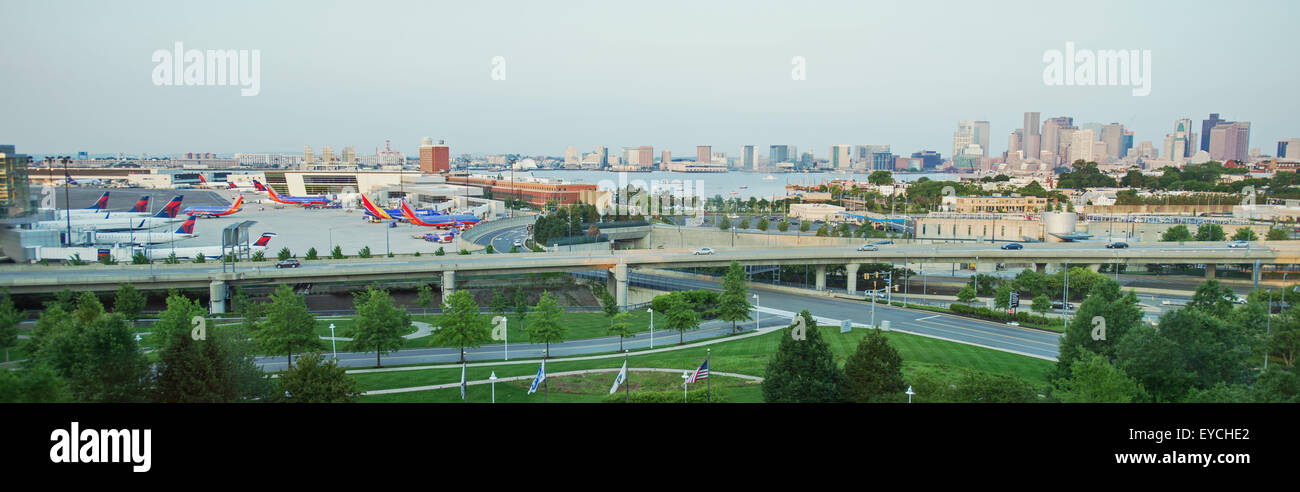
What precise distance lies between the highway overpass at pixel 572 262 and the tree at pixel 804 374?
52.2ft

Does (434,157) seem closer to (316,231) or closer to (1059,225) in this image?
(316,231)

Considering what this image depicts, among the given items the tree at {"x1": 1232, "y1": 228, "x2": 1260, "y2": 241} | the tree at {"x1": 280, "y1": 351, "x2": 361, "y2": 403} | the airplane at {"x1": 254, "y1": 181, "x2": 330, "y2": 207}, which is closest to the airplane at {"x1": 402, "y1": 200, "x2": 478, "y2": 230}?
the airplane at {"x1": 254, "y1": 181, "x2": 330, "y2": 207}

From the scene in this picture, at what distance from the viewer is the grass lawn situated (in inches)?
567

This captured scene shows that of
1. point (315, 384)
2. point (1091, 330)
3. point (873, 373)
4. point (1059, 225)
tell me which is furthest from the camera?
point (1059, 225)

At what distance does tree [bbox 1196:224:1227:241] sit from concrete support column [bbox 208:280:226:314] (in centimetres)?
4006

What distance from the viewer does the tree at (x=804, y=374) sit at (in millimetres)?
10141

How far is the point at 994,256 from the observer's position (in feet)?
92.2

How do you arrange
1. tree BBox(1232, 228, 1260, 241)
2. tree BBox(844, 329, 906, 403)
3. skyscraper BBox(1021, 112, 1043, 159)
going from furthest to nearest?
skyscraper BBox(1021, 112, 1043, 159), tree BBox(1232, 228, 1260, 241), tree BBox(844, 329, 906, 403)

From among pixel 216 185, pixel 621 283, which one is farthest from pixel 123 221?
pixel 216 185

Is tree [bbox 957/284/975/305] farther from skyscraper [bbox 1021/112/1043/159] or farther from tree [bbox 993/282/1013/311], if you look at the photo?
skyscraper [bbox 1021/112/1043/159]

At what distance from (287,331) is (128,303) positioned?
7.03 m

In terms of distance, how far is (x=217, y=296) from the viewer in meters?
22.2
